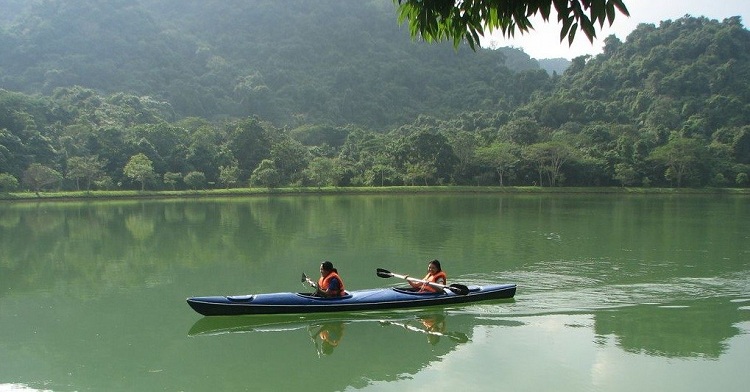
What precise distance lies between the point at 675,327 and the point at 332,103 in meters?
73.2

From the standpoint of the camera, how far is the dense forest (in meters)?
44.3

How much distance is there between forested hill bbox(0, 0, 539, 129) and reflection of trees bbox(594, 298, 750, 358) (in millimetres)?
65474

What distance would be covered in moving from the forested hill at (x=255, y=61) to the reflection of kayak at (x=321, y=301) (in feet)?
217

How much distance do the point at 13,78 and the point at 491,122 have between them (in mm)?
53941

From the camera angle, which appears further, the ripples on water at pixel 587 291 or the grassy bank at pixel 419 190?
the grassy bank at pixel 419 190

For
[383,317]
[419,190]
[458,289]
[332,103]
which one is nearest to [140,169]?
[419,190]

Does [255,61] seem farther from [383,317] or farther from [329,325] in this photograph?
[329,325]

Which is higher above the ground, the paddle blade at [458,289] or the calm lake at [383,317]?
the paddle blade at [458,289]

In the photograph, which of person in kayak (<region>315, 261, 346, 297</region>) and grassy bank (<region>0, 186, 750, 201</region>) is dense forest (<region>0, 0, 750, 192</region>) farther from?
person in kayak (<region>315, 261, 346, 297</region>)

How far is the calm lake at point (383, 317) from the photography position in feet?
22.1

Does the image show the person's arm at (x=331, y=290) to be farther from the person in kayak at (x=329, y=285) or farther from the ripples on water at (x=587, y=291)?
the ripples on water at (x=587, y=291)

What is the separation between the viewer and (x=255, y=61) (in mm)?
91938

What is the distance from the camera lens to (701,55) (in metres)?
62.8

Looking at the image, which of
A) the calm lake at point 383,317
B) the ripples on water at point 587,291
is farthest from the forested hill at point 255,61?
the ripples on water at point 587,291
